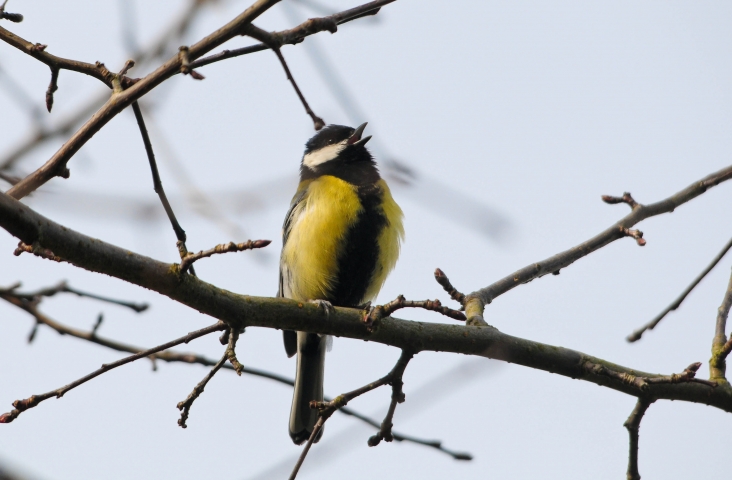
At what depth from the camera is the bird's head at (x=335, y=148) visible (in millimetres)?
6062

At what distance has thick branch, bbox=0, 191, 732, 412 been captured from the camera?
2.55 metres

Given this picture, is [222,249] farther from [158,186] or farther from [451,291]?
[451,291]

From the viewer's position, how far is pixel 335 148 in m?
6.23

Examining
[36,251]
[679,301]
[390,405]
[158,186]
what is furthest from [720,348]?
[36,251]

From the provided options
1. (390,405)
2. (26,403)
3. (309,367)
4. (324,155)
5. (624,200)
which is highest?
(324,155)

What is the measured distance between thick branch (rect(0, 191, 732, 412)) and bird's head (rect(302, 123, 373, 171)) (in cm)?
287

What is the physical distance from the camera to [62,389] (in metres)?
2.76

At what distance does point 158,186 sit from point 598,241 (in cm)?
245

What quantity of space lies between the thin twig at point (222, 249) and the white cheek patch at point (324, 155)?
352cm

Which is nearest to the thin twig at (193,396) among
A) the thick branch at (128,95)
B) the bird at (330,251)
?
the thick branch at (128,95)

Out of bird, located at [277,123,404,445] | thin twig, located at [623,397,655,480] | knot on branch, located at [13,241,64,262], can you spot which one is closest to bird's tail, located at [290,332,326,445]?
bird, located at [277,123,404,445]

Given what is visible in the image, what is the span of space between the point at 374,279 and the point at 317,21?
3115mm

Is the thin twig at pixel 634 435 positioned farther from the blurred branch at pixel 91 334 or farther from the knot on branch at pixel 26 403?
the knot on branch at pixel 26 403

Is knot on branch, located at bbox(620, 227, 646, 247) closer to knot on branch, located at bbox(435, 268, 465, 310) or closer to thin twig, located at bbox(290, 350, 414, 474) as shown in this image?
knot on branch, located at bbox(435, 268, 465, 310)
